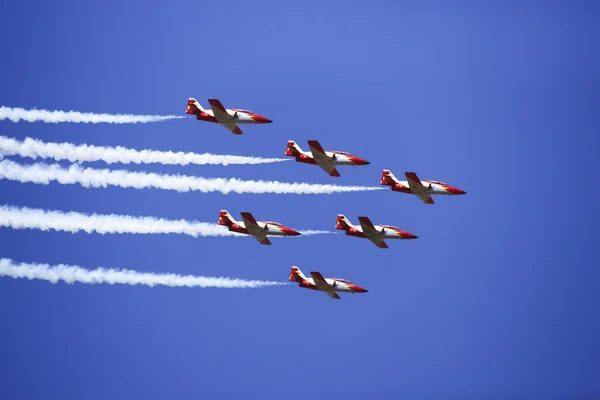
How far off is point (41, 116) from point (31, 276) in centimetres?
1068

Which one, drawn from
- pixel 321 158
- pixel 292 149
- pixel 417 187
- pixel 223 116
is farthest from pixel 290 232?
pixel 417 187

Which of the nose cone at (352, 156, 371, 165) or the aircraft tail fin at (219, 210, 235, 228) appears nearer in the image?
the nose cone at (352, 156, 371, 165)

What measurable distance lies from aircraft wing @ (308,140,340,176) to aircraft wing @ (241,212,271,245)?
17.4ft

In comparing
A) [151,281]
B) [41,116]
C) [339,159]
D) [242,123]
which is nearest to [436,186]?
[339,159]

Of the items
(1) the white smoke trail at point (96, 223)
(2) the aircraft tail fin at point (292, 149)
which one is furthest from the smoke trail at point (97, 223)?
(2) the aircraft tail fin at point (292, 149)

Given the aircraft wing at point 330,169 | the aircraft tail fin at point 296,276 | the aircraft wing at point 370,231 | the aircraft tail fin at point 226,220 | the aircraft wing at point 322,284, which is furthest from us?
the aircraft tail fin at point 296,276

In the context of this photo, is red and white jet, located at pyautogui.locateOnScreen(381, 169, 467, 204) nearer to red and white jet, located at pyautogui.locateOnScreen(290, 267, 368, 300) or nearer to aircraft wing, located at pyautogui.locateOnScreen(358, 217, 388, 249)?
aircraft wing, located at pyautogui.locateOnScreen(358, 217, 388, 249)

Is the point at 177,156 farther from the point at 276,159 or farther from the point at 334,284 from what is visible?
the point at 334,284

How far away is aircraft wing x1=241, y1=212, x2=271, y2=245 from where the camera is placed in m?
81.5

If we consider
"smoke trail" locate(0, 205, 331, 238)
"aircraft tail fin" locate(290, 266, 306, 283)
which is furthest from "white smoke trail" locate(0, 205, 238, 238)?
"aircraft tail fin" locate(290, 266, 306, 283)

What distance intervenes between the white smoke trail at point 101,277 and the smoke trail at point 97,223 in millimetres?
2516

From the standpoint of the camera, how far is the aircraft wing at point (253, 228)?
267 ft

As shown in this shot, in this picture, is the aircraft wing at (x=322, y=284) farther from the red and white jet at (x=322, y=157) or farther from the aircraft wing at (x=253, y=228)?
the red and white jet at (x=322, y=157)

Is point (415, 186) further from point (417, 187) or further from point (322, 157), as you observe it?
point (322, 157)
